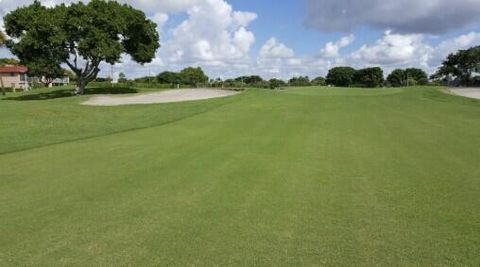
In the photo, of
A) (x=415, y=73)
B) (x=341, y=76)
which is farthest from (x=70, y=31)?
(x=415, y=73)

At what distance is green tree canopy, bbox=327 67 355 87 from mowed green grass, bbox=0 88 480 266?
117527 mm

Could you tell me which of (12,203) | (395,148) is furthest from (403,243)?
(395,148)

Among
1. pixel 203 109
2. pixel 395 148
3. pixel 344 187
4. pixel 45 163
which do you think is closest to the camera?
pixel 344 187

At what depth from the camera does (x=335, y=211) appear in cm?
591

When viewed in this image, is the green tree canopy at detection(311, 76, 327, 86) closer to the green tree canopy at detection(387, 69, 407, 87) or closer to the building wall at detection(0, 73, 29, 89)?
the green tree canopy at detection(387, 69, 407, 87)

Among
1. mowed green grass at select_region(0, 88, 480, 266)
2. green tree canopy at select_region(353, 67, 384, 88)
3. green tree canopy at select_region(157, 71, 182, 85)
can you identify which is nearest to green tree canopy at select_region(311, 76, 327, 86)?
green tree canopy at select_region(353, 67, 384, 88)

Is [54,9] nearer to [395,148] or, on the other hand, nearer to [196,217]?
[395,148]

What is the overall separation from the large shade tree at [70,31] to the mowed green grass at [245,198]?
2663 centimetres

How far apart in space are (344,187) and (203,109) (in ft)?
55.5

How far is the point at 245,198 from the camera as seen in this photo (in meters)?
6.55

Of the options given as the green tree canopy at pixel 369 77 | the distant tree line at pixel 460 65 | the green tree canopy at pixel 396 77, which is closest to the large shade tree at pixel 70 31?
the distant tree line at pixel 460 65

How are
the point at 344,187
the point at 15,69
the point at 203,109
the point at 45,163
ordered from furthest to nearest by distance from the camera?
the point at 15,69 → the point at 203,109 → the point at 45,163 → the point at 344,187

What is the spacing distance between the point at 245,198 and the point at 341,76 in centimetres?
12748

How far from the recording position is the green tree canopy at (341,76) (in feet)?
422
